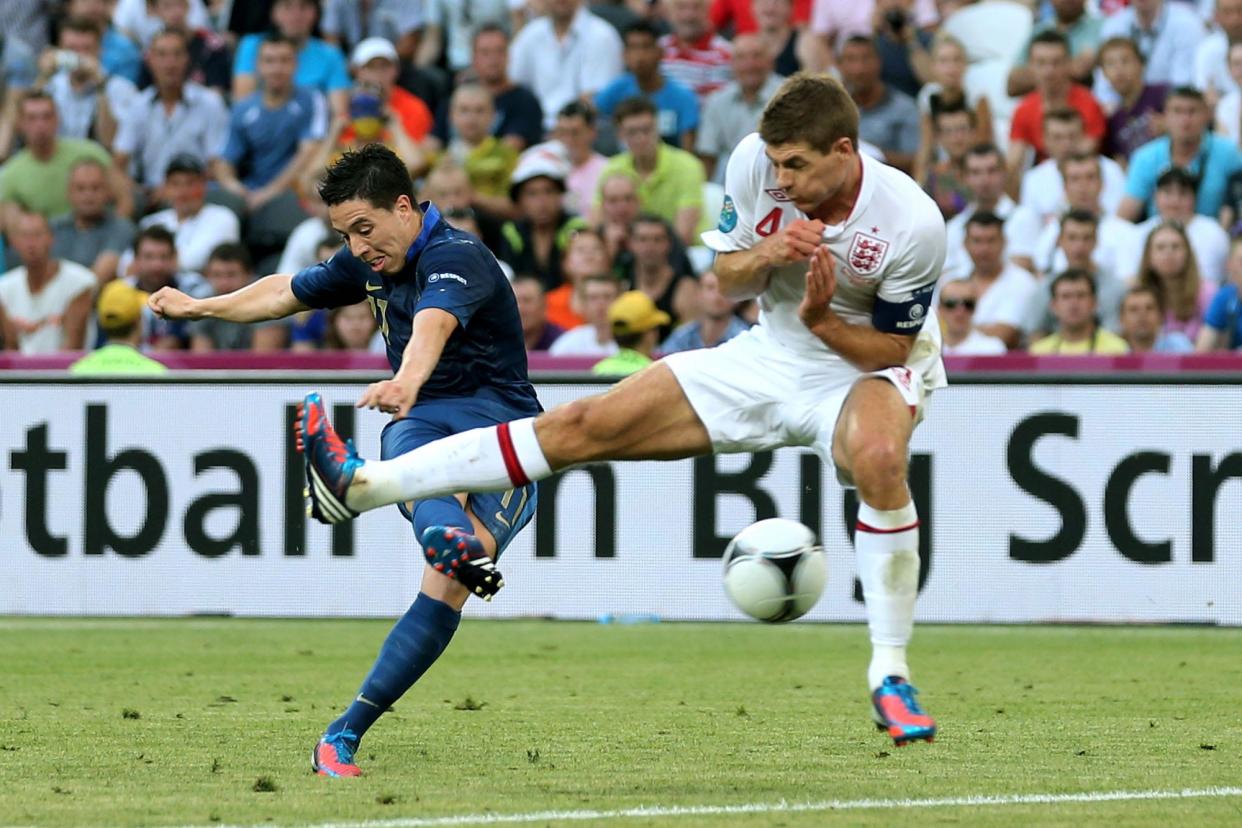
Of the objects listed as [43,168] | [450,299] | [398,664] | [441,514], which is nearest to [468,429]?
[441,514]

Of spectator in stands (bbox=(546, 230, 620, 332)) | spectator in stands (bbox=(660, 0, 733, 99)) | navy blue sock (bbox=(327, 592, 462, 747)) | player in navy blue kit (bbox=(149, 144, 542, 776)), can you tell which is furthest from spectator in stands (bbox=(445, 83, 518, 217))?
navy blue sock (bbox=(327, 592, 462, 747))

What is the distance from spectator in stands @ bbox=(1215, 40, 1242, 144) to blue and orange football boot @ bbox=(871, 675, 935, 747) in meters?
9.57

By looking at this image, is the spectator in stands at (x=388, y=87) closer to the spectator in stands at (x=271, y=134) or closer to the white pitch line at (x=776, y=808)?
the spectator in stands at (x=271, y=134)

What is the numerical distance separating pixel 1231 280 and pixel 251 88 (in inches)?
330

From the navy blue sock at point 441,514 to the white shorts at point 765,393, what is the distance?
845 millimetres

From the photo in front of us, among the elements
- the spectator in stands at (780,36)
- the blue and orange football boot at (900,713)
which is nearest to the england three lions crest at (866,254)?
the blue and orange football boot at (900,713)

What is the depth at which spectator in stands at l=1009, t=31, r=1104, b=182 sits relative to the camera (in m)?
15.7

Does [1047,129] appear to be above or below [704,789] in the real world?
above

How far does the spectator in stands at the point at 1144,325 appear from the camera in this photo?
13453 mm

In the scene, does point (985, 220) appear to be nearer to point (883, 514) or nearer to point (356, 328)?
point (356, 328)

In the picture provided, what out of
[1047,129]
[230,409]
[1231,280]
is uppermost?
[1047,129]

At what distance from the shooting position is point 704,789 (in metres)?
6.59

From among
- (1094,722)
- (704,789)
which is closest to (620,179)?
(1094,722)

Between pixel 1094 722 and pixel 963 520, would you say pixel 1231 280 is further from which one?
pixel 1094 722
